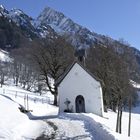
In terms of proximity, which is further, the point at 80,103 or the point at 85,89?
the point at 80,103

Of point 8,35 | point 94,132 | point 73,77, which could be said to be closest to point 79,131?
point 94,132

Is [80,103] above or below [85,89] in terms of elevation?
below

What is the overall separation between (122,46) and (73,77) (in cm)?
1386

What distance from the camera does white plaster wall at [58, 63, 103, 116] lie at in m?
43.9

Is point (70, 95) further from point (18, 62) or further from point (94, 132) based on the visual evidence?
point (18, 62)

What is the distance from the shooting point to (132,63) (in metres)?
52.8

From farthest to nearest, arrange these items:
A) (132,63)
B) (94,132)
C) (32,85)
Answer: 1. (32,85)
2. (132,63)
3. (94,132)

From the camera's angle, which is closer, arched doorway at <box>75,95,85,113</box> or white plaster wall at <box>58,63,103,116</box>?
white plaster wall at <box>58,63,103,116</box>

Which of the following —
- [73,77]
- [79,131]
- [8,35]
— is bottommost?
[79,131]

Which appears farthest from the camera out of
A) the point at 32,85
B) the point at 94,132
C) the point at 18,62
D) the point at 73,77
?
the point at 18,62

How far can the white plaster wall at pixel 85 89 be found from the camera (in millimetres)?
43938

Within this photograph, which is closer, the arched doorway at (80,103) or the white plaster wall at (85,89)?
the white plaster wall at (85,89)

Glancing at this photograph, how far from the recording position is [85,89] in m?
44.1

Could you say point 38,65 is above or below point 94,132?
above
